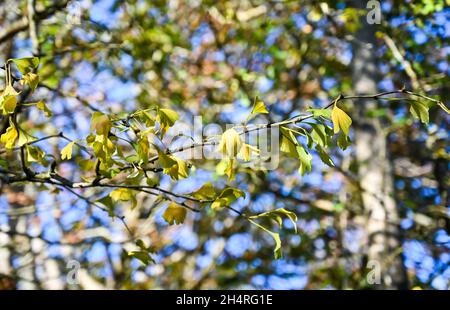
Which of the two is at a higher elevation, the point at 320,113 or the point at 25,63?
the point at 25,63

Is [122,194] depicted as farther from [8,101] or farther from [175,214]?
[8,101]

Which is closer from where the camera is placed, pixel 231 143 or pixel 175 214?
pixel 231 143

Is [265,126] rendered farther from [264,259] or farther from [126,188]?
[264,259]

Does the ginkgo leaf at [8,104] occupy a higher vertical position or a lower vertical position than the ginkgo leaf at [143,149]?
higher

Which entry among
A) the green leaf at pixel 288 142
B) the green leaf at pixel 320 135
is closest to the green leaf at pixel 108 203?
the green leaf at pixel 288 142

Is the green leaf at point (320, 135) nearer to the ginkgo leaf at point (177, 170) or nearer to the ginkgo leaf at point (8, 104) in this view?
the ginkgo leaf at point (177, 170)

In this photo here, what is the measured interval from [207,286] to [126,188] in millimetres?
5495

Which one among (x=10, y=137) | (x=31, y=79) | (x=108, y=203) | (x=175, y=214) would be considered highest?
(x=31, y=79)

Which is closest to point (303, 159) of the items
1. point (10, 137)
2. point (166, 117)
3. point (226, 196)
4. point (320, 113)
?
point (320, 113)

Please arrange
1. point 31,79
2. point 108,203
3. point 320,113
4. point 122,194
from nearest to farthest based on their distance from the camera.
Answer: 1. point 320,113
2. point 31,79
3. point 122,194
4. point 108,203

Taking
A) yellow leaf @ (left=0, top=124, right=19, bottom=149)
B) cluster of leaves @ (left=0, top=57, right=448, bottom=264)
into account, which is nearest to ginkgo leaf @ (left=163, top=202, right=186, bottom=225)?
cluster of leaves @ (left=0, top=57, right=448, bottom=264)

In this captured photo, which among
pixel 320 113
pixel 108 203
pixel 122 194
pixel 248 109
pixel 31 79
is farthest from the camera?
pixel 248 109
